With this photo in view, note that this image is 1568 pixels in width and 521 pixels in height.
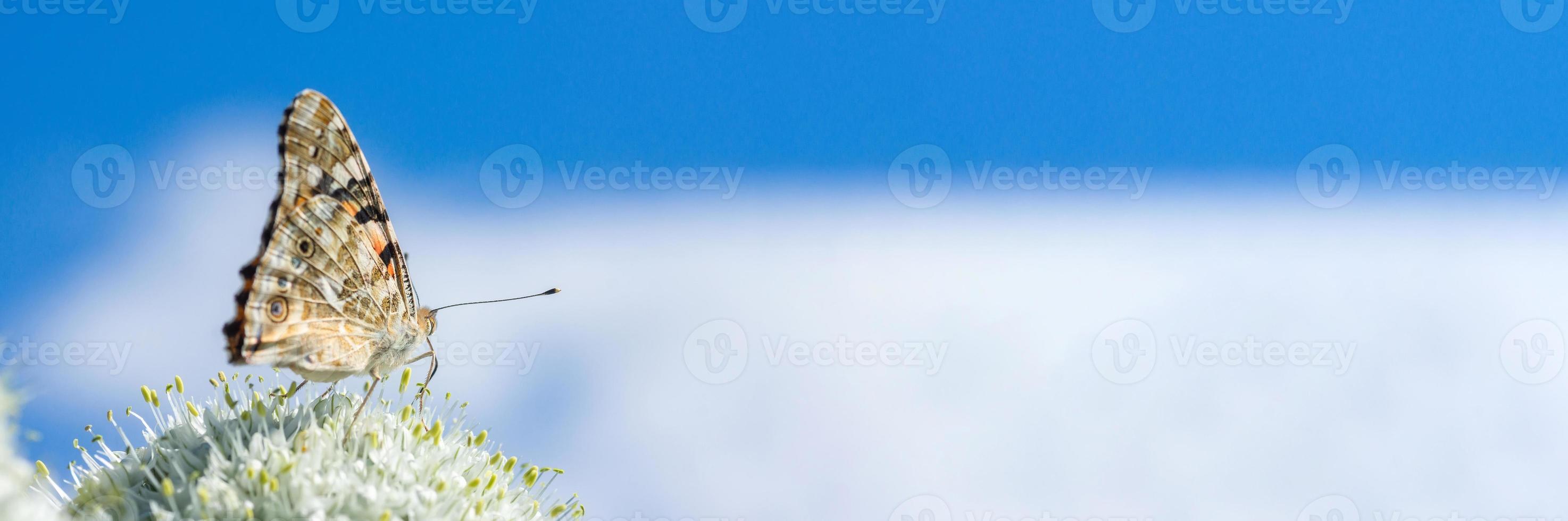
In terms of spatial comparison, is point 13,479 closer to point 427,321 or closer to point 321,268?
point 321,268

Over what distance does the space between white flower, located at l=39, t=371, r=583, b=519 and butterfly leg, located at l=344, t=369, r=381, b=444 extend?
0.01 m

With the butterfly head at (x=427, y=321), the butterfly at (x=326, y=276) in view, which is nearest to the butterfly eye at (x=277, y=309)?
the butterfly at (x=326, y=276)

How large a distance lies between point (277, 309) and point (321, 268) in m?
0.36

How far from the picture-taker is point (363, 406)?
3553 millimetres

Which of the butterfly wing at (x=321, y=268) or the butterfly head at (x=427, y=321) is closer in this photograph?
the butterfly wing at (x=321, y=268)

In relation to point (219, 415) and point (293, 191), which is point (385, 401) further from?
point (293, 191)

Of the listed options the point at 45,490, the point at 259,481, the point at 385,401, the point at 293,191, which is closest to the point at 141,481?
the point at 45,490

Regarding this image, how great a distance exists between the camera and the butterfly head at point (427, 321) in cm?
427

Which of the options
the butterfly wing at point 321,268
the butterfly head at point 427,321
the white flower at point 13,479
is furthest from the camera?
the butterfly head at point 427,321

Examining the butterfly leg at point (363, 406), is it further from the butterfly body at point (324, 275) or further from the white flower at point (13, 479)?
the white flower at point (13, 479)

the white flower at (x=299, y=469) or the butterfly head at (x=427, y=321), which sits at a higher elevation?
the butterfly head at (x=427, y=321)

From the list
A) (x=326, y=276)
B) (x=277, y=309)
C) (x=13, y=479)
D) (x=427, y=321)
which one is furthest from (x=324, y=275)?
(x=13, y=479)

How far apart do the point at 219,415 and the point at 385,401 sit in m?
0.58

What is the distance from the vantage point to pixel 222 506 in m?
2.99
